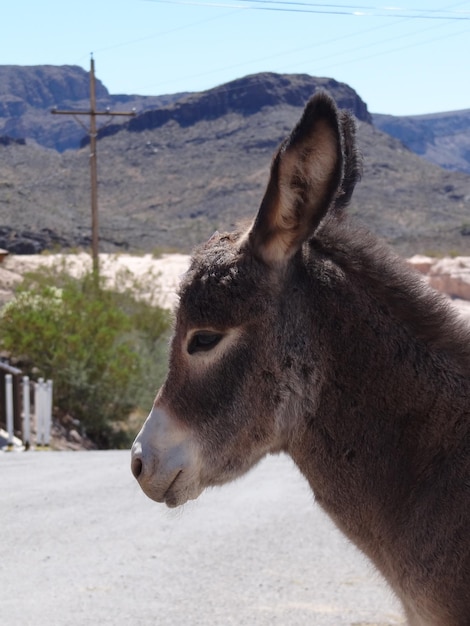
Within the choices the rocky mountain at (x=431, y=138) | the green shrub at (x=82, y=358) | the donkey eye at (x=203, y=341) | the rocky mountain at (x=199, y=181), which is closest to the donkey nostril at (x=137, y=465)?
the donkey eye at (x=203, y=341)

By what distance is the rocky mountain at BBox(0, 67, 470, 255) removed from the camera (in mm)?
59906

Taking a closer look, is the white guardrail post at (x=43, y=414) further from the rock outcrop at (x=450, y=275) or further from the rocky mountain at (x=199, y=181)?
the rocky mountain at (x=199, y=181)

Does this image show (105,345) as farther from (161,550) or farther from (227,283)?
(227,283)

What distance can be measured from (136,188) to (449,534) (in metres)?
77.6

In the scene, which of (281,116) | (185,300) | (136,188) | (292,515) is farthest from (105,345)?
(281,116)

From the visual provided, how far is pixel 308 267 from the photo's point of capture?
3379 mm

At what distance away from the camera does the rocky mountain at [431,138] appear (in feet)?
547

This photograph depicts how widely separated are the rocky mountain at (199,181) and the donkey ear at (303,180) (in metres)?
47.3

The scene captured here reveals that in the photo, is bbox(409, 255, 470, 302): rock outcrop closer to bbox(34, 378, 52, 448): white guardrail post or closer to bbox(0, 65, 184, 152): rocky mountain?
bbox(34, 378, 52, 448): white guardrail post

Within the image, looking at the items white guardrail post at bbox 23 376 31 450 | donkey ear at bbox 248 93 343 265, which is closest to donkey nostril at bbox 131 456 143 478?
donkey ear at bbox 248 93 343 265

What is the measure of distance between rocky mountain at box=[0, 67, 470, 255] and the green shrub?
1220 inches

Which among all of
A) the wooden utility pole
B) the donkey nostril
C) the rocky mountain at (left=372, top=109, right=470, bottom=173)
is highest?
the donkey nostril

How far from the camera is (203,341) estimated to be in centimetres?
340

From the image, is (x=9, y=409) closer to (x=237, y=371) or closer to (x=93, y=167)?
(x=93, y=167)
